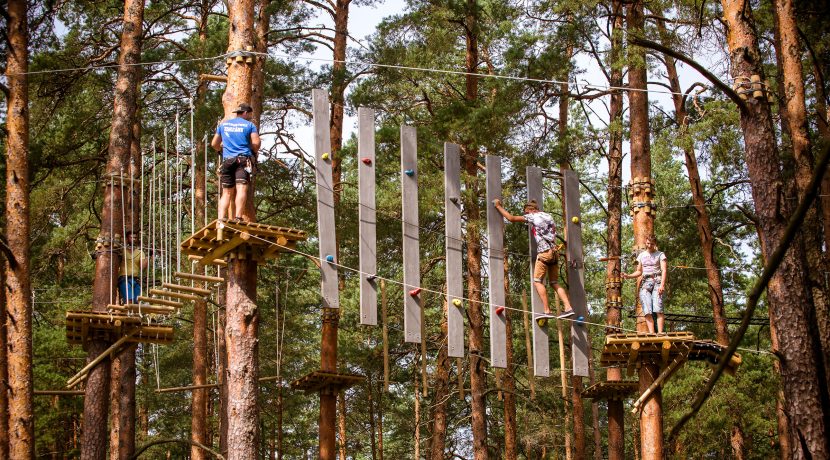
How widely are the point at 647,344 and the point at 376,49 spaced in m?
9.56

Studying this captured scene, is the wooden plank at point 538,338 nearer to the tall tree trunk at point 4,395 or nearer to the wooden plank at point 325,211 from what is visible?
the wooden plank at point 325,211

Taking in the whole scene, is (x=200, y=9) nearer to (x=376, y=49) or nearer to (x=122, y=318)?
(x=376, y=49)

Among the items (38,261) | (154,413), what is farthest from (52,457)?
(38,261)

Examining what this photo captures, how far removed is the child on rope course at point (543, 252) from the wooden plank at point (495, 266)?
0.25 m

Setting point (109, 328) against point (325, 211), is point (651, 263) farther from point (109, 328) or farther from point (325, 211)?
point (109, 328)

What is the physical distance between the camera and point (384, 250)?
66.6 ft

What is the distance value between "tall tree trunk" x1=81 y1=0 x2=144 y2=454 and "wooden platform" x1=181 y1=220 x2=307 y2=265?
11.0ft

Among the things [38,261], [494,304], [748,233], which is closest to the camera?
[494,304]

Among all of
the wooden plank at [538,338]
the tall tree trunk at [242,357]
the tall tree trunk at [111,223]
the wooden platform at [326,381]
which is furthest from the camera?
the wooden platform at [326,381]

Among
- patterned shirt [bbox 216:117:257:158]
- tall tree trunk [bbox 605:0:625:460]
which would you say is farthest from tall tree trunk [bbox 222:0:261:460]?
tall tree trunk [bbox 605:0:625:460]

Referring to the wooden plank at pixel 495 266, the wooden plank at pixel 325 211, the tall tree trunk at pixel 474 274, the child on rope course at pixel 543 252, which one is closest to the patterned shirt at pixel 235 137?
the wooden plank at pixel 325 211

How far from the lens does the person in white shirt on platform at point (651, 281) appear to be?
1128 cm

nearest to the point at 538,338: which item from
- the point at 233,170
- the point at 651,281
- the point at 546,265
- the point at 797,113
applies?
the point at 546,265

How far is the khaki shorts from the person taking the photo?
10.5 metres
